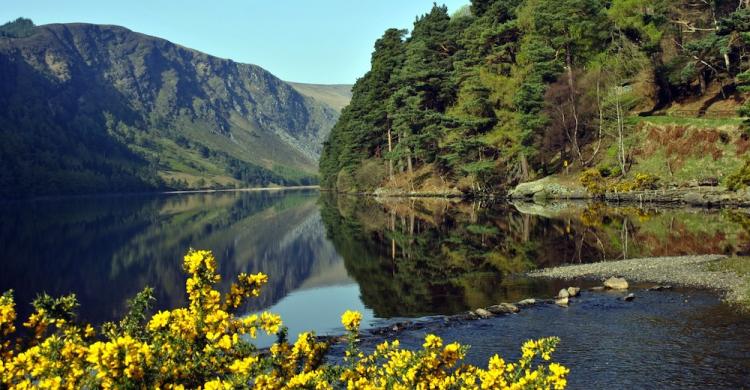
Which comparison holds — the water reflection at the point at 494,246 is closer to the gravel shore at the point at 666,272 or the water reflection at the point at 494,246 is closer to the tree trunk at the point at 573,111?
the gravel shore at the point at 666,272

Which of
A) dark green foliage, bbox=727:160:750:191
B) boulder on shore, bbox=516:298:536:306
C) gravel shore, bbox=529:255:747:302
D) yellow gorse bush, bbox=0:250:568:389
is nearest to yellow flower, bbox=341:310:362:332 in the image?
yellow gorse bush, bbox=0:250:568:389

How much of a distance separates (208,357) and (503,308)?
872 inches

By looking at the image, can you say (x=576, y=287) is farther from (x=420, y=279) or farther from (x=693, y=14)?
(x=693, y=14)

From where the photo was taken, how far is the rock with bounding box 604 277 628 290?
31.9 metres

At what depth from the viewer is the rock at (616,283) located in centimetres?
3194

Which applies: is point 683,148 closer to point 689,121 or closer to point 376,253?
point 689,121

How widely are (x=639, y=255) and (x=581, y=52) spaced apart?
6857 cm

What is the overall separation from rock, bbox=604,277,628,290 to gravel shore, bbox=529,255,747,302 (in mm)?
2189

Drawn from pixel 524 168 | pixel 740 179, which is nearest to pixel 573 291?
pixel 740 179

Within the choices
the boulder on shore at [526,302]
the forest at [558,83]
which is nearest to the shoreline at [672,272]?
the boulder on shore at [526,302]

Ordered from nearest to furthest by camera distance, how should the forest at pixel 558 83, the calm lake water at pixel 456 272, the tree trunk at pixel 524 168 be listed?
Answer: 1. the calm lake water at pixel 456 272
2. the forest at pixel 558 83
3. the tree trunk at pixel 524 168

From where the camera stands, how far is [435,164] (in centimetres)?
12256

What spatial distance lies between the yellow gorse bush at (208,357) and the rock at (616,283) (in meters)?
24.6

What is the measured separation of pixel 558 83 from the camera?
306 feet
